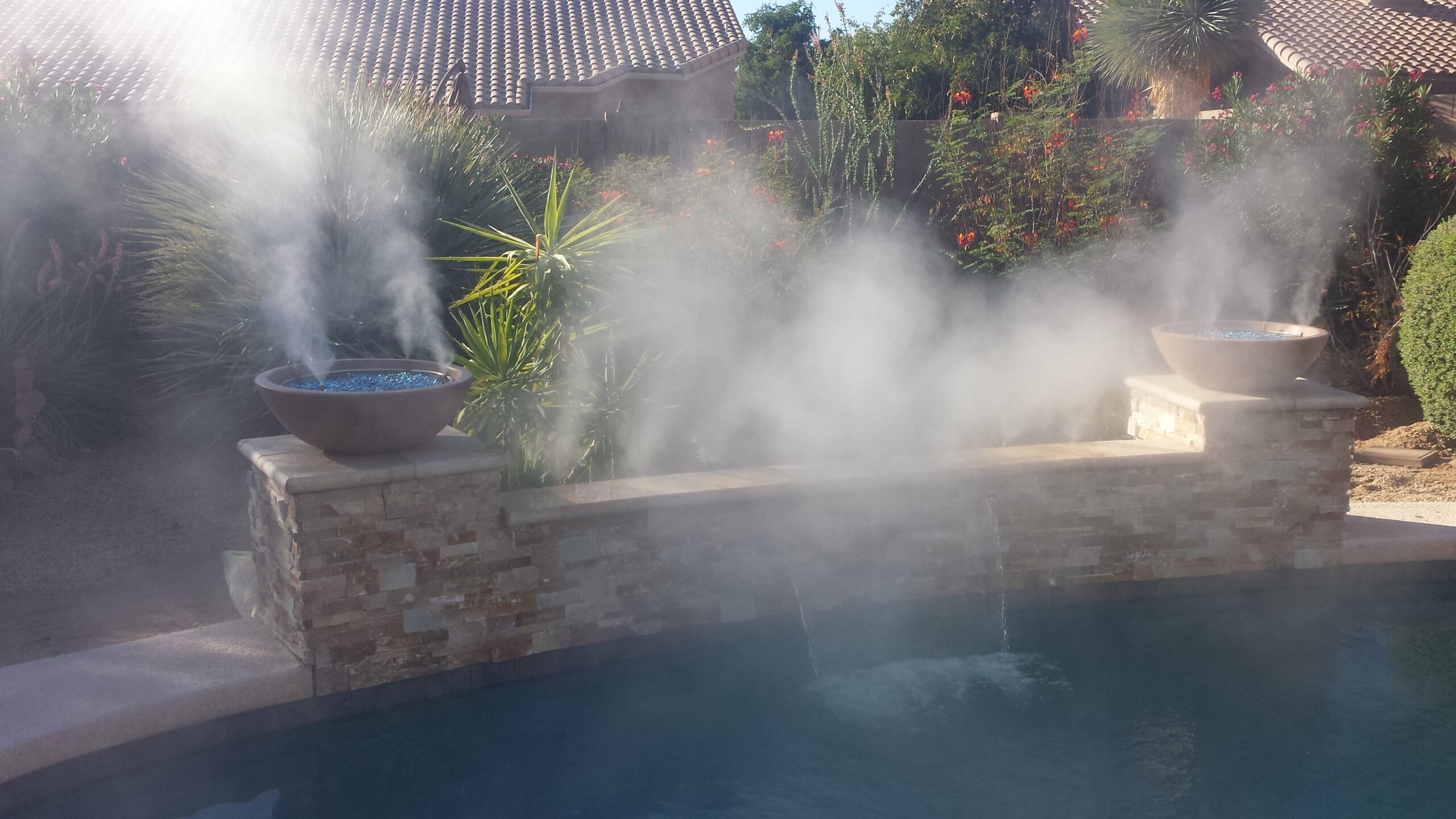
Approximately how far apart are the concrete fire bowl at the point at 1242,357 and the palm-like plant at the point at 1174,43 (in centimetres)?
1271

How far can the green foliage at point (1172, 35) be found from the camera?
16484mm

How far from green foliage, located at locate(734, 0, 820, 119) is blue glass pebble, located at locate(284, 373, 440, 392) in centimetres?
2473

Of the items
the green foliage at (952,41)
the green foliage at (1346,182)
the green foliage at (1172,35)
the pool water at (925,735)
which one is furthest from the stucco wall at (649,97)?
the pool water at (925,735)

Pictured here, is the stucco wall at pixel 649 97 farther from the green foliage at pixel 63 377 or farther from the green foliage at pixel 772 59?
the green foliage at pixel 63 377

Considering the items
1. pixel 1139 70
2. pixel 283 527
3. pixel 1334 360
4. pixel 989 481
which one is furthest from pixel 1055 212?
pixel 1139 70

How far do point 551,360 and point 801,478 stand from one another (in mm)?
1331

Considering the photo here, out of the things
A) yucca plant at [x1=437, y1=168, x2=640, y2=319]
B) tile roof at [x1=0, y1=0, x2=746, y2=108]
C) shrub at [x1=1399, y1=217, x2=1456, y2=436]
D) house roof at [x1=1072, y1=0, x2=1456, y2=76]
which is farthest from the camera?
house roof at [x1=1072, y1=0, x2=1456, y2=76]

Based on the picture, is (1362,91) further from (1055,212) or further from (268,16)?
(268,16)

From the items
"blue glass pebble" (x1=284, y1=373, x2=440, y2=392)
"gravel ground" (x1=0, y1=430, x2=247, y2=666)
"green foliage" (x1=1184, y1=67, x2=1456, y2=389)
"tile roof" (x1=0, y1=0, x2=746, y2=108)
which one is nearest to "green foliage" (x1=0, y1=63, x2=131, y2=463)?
Result: "gravel ground" (x1=0, y1=430, x2=247, y2=666)

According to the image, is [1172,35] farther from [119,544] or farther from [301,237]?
[119,544]

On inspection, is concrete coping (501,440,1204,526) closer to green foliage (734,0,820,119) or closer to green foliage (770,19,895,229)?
green foliage (770,19,895,229)

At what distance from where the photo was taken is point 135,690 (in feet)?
11.6

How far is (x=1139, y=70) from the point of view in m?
16.8

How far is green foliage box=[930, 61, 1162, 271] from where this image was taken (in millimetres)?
7469
